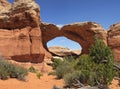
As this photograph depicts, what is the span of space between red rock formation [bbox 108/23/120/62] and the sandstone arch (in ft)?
3.26

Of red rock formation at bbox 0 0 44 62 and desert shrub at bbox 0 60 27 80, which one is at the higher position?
red rock formation at bbox 0 0 44 62

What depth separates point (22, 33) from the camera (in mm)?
34750

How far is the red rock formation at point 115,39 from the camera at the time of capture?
37500 millimetres

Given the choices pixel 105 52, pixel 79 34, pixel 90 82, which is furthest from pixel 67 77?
pixel 79 34

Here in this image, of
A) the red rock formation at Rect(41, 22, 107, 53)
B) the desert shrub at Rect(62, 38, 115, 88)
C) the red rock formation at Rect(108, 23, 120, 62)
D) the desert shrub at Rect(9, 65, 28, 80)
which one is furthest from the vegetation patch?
the red rock formation at Rect(41, 22, 107, 53)

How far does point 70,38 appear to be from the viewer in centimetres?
4381

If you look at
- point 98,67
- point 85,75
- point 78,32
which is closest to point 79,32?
point 78,32

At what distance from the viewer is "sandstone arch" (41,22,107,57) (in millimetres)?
39219

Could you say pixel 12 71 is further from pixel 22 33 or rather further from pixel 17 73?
pixel 22 33

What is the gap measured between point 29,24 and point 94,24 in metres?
9.99

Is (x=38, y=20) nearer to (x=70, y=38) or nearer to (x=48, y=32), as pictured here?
(x=48, y=32)

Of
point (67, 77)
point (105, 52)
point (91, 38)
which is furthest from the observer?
point (91, 38)

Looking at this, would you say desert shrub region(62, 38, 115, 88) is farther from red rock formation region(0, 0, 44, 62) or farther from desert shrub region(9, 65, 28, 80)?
red rock formation region(0, 0, 44, 62)

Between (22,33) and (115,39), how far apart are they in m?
13.3
